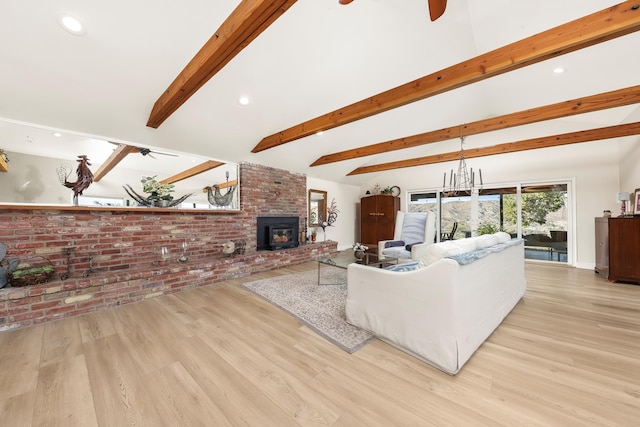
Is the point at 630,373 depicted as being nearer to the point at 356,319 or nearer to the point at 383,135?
the point at 356,319

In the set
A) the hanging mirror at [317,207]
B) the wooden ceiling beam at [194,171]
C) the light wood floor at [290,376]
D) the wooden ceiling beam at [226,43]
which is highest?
the wooden ceiling beam at [226,43]

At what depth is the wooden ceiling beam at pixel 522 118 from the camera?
2.88m

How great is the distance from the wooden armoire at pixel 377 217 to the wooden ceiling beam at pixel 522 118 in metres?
2.01

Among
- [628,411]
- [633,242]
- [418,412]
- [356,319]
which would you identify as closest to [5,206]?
[356,319]

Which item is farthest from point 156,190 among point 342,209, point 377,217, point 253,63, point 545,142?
point 545,142

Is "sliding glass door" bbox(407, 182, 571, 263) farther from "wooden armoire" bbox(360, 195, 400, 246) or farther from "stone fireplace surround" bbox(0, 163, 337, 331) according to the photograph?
"stone fireplace surround" bbox(0, 163, 337, 331)

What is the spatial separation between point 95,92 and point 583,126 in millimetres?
7539

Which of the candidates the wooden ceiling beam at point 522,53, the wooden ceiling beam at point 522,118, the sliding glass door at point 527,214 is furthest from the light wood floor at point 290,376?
the sliding glass door at point 527,214

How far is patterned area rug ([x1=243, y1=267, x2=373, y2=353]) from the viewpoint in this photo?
208 cm

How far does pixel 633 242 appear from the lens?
11.6ft

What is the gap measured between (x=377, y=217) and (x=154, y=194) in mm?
5144

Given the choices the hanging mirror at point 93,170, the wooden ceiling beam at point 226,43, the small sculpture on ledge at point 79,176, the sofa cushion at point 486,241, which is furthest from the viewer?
the small sculpture on ledge at point 79,176

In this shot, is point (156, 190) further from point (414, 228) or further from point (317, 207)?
point (414, 228)

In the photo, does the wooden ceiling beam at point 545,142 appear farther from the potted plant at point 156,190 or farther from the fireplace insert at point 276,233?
the potted plant at point 156,190
